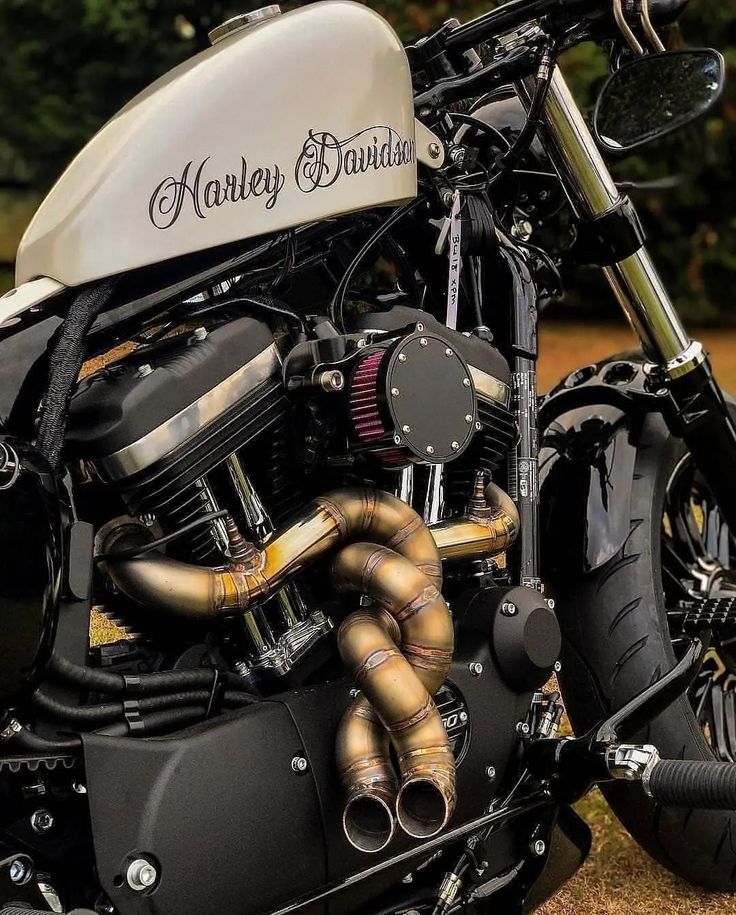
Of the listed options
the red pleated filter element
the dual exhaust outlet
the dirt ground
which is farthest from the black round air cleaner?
the dirt ground

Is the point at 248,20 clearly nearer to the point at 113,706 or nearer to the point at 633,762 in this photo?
the point at 113,706

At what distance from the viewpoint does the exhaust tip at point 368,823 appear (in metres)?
1.95

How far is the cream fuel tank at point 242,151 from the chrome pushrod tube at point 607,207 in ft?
1.49

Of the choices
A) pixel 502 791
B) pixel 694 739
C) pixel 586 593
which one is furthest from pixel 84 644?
pixel 694 739

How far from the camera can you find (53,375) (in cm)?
179

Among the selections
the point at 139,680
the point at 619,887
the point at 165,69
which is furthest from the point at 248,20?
the point at 165,69

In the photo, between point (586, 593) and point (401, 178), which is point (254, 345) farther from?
point (586, 593)

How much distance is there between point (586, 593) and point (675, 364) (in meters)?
0.49

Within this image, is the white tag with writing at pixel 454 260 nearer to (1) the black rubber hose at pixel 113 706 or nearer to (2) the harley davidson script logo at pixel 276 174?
(2) the harley davidson script logo at pixel 276 174

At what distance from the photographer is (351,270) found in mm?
2191

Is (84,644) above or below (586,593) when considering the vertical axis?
above

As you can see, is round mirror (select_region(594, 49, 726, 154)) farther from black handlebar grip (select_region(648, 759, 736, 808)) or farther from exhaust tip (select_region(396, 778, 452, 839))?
exhaust tip (select_region(396, 778, 452, 839))

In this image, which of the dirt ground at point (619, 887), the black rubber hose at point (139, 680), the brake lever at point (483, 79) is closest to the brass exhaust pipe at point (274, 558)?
the black rubber hose at point (139, 680)

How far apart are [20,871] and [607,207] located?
1586 millimetres
